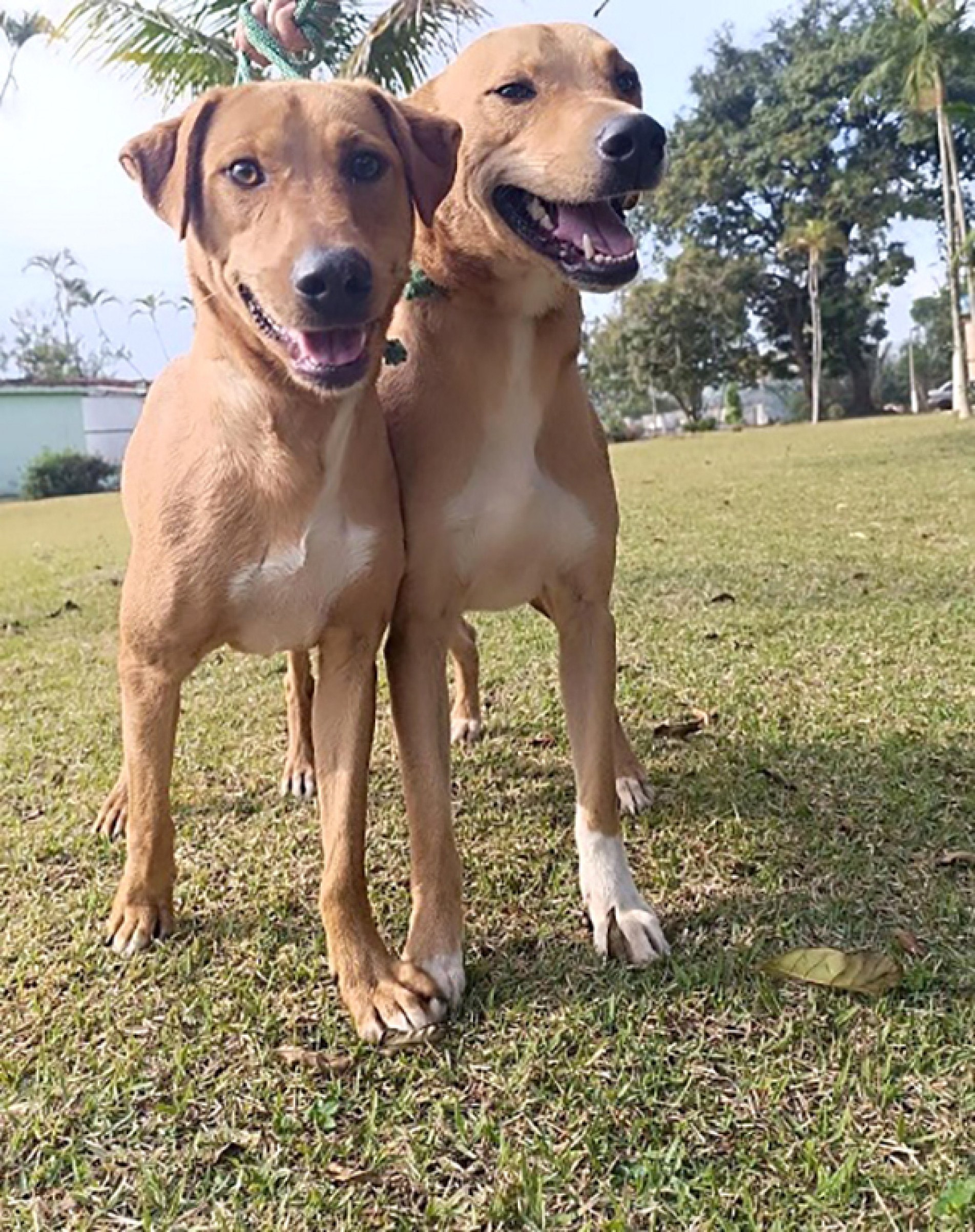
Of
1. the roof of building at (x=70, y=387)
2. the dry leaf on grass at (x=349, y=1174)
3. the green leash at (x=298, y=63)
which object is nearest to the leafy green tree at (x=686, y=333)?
the roof of building at (x=70, y=387)

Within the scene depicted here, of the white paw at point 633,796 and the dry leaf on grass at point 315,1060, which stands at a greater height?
the white paw at point 633,796

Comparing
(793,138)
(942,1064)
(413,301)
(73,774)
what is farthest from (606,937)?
(793,138)

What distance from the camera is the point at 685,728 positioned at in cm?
366

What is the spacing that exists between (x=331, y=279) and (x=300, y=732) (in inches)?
68.5

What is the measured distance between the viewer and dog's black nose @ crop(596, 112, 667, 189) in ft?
7.19

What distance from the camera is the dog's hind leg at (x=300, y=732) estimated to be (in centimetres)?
336

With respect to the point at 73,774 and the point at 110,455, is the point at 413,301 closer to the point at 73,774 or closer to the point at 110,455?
the point at 73,774

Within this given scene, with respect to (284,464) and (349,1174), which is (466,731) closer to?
(284,464)

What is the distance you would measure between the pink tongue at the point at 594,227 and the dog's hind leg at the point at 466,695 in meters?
1.70

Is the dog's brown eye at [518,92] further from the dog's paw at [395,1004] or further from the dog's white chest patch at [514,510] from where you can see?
the dog's paw at [395,1004]

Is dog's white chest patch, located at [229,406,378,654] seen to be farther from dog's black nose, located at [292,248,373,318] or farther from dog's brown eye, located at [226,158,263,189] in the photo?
dog's brown eye, located at [226,158,263,189]

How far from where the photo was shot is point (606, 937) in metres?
2.33

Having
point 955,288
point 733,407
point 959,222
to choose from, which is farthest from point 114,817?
point 733,407

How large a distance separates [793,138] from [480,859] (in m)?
42.2
